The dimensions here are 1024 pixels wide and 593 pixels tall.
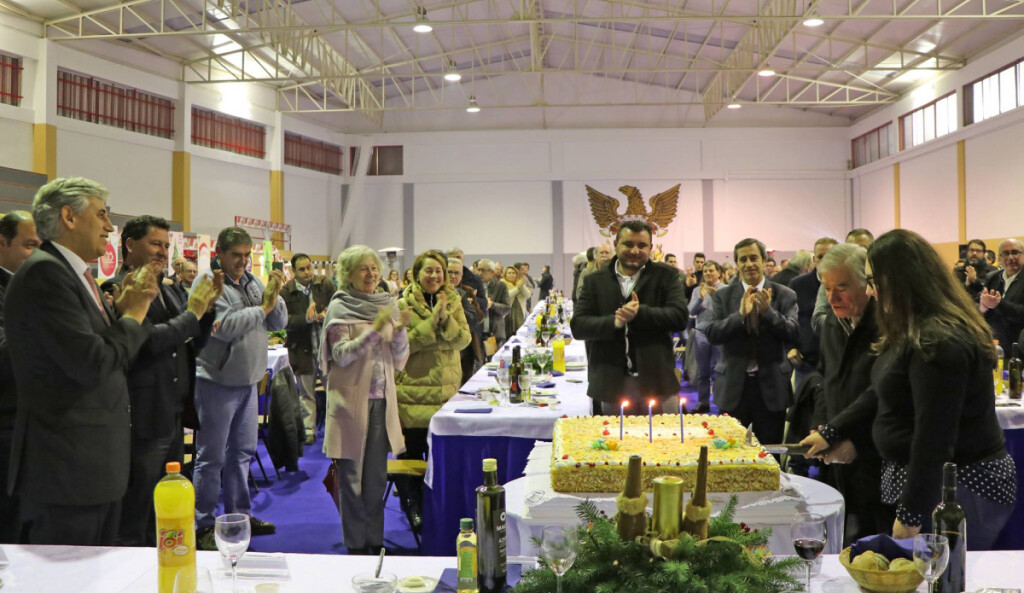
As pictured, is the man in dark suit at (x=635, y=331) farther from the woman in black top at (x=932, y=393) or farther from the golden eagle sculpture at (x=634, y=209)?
the golden eagle sculpture at (x=634, y=209)

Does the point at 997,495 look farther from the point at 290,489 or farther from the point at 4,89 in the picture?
the point at 4,89

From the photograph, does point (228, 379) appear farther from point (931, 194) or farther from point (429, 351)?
point (931, 194)

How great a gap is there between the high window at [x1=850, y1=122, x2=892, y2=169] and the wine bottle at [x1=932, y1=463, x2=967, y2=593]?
56.5 ft

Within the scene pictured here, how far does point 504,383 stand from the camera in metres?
3.70

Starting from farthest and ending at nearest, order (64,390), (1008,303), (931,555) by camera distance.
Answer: (1008,303), (64,390), (931,555)

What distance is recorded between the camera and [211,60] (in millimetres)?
14188

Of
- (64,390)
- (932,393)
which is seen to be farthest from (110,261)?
(932,393)

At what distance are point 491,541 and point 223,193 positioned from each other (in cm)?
1459

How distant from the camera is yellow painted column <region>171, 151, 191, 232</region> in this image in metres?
13.7

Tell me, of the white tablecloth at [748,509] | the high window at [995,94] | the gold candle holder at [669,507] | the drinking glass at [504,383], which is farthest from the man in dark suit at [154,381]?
the high window at [995,94]

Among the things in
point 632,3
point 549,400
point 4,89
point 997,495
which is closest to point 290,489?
point 549,400

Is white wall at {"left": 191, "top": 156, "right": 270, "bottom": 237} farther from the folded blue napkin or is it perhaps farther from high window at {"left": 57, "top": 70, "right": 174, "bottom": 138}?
the folded blue napkin

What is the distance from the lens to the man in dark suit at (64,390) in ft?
6.79

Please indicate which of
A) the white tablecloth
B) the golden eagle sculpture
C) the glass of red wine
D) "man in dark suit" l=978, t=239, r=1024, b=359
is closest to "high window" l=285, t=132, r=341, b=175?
the golden eagle sculpture
